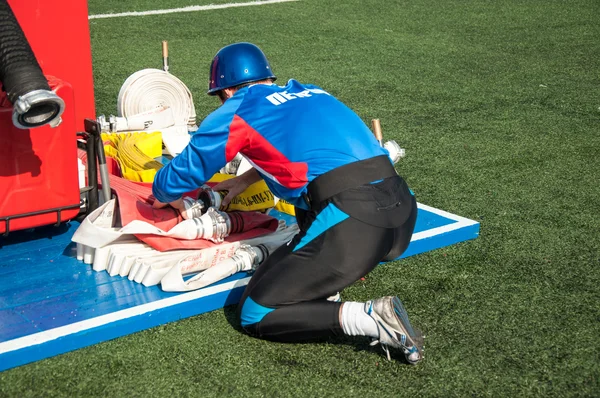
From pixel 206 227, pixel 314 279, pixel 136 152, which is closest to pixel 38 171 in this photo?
pixel 206 227

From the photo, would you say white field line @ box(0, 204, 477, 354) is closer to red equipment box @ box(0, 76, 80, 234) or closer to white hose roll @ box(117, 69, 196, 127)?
red equipment box @ box(0, 76, 80, 234)

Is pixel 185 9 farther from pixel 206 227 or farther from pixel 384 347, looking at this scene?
pixel 384 347

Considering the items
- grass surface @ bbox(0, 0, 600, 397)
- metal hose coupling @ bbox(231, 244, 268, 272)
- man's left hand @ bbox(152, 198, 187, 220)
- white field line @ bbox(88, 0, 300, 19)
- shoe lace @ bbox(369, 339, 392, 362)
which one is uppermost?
man's left hand @ bbox(152, 198, 187, 220)

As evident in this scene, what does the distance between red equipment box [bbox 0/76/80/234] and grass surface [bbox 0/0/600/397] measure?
1191 mm

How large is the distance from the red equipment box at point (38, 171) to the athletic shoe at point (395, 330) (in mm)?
2143

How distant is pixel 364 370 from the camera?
3861 millimetres

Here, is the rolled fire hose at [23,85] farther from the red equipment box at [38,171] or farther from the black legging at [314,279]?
the black legging at [314,279]

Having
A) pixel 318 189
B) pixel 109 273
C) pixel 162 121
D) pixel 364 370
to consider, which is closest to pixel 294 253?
pixel 318 189

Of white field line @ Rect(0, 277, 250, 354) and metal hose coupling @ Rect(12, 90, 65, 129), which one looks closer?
white field line @ Rect(0, 277, 250, 354)

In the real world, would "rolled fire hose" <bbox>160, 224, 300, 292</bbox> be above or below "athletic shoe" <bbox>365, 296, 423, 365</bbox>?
below

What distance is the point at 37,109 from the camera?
4379mm

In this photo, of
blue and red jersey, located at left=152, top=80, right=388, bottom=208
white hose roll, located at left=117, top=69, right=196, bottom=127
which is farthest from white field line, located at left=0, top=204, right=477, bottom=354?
white hose roll, located at left=117, top=69, right=196, bottom=127

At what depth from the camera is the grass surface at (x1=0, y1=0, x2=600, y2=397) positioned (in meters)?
3.79

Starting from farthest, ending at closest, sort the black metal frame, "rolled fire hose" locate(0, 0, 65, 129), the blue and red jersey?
the black metal frame → "rolled fire hose" locate(0, 0, 65, 129) → the blue and red jersey
